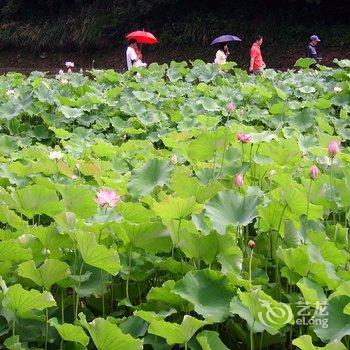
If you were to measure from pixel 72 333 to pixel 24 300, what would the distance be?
0.10 meters

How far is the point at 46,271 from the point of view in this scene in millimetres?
1115

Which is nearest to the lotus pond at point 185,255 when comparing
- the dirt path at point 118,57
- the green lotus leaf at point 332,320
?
the green lotus leaf at point 332,320

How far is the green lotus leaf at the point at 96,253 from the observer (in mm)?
1083

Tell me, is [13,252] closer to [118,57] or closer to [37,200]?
[37,200]

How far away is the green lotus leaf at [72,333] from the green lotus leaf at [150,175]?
0.62 m

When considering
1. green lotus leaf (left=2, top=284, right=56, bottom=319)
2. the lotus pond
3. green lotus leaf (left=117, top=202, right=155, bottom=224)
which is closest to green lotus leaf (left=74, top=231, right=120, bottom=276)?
the lotus pond

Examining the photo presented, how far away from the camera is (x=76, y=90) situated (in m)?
4.12

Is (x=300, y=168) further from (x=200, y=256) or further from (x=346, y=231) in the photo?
(x=200, y=256)

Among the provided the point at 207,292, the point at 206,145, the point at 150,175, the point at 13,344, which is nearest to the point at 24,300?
the point at 13,344

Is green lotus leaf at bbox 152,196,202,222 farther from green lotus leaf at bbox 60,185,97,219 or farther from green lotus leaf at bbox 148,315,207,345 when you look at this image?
green lotus leaf at bbox 148,315,207,345

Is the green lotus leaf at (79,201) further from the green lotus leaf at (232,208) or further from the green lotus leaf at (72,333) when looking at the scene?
the green lotus leaf at (72,333)

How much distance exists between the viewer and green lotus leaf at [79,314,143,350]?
0.98 m

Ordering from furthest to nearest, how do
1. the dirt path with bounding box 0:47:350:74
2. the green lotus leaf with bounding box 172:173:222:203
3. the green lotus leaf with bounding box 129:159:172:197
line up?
the dirt path with bounding box 0:47:350:74 < the green lotus leaf with bounding box 129:159:172:197 < the green lotus leaf with bounding box 172:173:222:203

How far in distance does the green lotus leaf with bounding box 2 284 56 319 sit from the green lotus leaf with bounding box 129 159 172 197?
1.96ft
